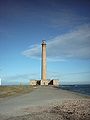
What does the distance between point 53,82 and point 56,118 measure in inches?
2494

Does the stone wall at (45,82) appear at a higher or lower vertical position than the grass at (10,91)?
higher

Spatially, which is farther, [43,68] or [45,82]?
[43,68]

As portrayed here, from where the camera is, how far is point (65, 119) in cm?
1155

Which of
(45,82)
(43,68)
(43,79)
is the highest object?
(43,68)

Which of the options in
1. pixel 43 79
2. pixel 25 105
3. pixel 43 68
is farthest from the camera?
pixel 43 68

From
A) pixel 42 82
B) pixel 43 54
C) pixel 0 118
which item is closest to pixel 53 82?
pixel 42 82

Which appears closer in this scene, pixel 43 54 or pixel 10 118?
pixel 10 118

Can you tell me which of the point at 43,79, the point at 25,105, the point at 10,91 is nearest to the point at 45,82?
the point at 43,79

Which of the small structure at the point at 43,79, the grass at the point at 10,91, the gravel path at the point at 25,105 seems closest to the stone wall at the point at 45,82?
the small structure at the point at 43,79

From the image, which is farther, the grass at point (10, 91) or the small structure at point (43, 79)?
the small structure at point (43, 79)

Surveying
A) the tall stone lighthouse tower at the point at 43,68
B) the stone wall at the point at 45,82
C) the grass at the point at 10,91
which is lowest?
the grass at the point at 10,91

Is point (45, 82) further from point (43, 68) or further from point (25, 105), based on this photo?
point (25, 105)

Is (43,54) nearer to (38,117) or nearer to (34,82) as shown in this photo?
(34,82)

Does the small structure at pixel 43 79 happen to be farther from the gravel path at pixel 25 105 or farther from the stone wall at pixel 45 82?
the gravel path at pixel 25 105
